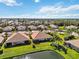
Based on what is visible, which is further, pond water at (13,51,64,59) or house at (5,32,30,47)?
house at (5,32,30,47)

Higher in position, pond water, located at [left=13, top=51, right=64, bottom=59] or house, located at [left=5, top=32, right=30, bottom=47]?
house, located at [left=5, top=32, right=30, bottom=47]

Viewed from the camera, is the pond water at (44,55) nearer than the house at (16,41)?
Yes

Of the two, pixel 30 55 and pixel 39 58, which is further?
pixel 30 55

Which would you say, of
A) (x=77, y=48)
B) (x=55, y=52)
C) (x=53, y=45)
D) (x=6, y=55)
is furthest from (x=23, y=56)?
(x=77, y=48)

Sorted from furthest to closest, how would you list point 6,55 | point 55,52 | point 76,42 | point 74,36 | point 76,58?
point 74,36 → point 76,42 → point 55,52 → point 6,55 → point 76,58

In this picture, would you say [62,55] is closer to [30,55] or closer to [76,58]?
[76,58]

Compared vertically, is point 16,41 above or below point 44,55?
above

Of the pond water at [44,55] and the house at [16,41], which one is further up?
the house at [16,41]

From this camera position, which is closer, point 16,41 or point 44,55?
point 44,55

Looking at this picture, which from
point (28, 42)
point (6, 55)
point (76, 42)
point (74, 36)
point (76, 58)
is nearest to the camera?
point (76, 58)

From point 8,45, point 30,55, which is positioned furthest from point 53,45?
point 8,45
